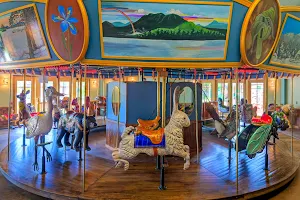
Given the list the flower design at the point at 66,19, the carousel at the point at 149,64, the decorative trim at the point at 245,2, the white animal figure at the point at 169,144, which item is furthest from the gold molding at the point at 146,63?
the white animal figure at the point at 169,144

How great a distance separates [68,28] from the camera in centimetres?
291

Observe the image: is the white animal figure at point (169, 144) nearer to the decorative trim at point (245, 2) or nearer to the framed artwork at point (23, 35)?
the decorative trim at point (245, 2)

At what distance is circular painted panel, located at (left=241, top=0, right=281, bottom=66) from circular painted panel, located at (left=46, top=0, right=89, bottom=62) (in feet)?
6.61

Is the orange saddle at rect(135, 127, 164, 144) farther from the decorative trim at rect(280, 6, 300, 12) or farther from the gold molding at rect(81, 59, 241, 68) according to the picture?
the decorative trim at rect(280, 6, 300, 12)

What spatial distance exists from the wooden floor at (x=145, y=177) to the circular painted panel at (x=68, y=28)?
1.96m

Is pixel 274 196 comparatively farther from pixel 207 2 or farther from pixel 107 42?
pixel 107 42

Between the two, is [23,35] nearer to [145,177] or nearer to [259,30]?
[145,177]

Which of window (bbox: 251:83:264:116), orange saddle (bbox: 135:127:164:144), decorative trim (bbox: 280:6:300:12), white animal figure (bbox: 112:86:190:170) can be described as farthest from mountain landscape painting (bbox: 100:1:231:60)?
window (bbox: 251:83:264:116)

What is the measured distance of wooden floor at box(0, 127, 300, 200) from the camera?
335 centimetres

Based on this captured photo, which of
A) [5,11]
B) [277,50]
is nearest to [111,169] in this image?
[5,11]

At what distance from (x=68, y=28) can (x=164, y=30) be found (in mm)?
1211

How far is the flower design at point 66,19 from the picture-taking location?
2809mm

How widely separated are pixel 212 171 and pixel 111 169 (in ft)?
6.24

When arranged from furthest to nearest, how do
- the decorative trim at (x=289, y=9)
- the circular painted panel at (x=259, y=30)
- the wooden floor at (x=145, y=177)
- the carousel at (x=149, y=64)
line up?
the decorative trim at (x=289, y=9)
the wooden floor at (x=145, y=177)
the circular painted panel at (x=259, y=30)
the carousel at (x=149, y=64)
